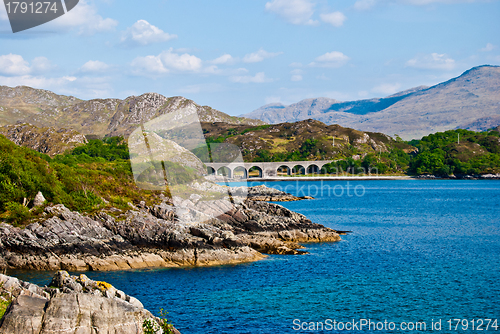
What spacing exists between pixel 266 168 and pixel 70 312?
151263 mm

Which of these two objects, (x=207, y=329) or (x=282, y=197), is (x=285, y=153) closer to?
(x=282, y=197)

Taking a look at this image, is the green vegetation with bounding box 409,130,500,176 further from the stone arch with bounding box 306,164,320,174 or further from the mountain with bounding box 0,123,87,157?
the mountain with bounding box 0,123,87,157

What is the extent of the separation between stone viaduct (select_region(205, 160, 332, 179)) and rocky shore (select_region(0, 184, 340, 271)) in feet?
352

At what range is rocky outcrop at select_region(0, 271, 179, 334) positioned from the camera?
11.6m

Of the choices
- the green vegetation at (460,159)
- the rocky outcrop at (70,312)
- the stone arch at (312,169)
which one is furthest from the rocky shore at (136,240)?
the green vegetation at (460,159)

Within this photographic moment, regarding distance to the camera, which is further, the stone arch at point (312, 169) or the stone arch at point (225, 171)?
the stone arch at point (312, 169)

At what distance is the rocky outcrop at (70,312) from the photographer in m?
11.6

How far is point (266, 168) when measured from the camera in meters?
163

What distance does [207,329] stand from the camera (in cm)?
1894

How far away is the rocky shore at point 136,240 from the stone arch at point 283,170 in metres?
133

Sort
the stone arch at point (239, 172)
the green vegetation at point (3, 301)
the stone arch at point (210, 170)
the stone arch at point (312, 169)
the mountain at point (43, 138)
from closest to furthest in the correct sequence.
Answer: the green vegetation at point (3, 301) → the mountain at point (43, 138) → the stone arch at point (210, 170) → the stone arch at point (239, 172) → the stone arch at point (312, 169)

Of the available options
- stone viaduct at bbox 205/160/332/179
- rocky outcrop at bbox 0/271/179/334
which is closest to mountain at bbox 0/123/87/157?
stone viaduct at bbox 205/160/332/179

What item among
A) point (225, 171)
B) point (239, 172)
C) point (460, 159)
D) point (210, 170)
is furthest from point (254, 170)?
point (460, 159)

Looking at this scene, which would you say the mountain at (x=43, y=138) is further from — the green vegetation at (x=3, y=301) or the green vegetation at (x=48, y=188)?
the green vegetation at (x=3, y=301)
